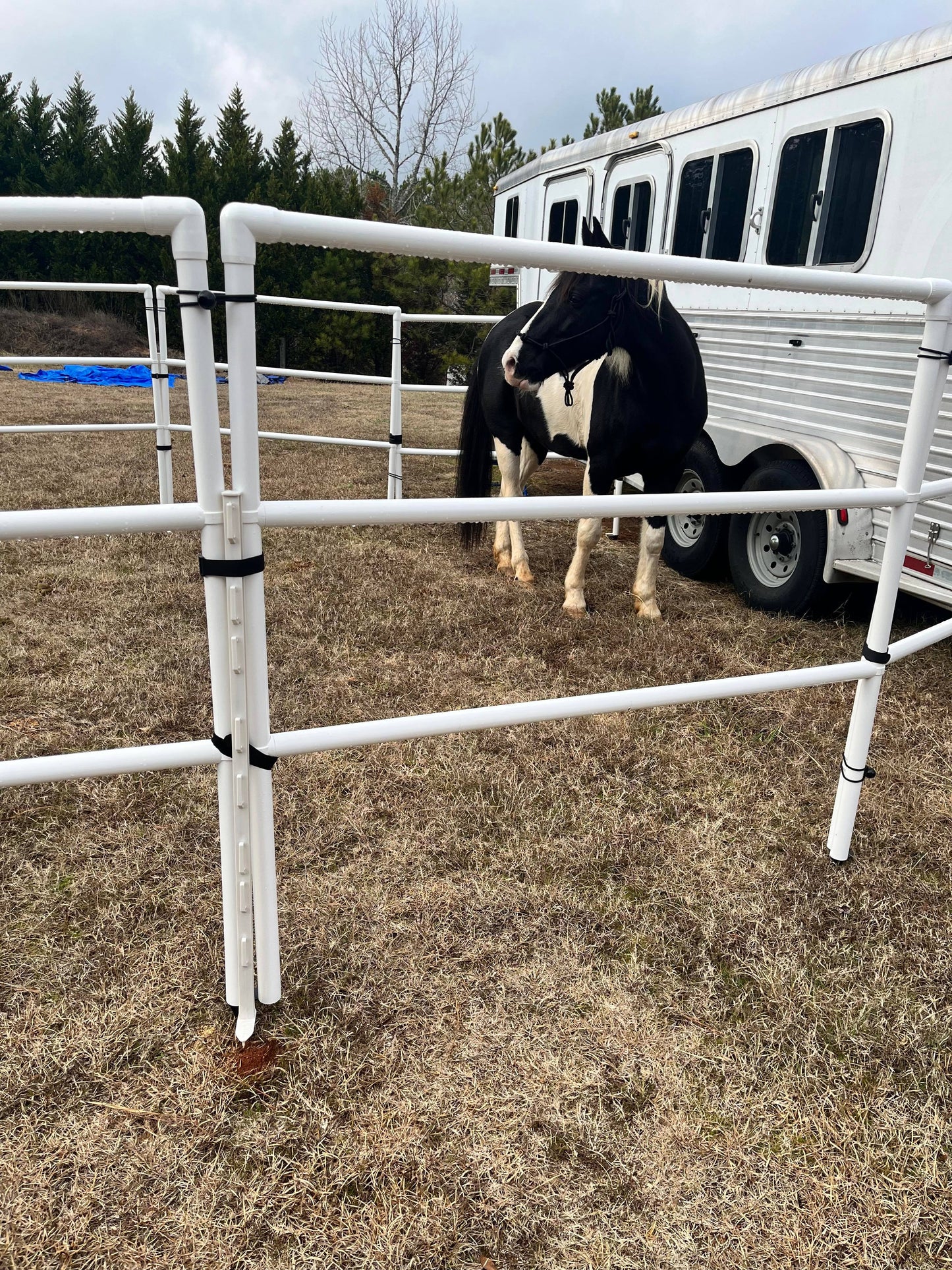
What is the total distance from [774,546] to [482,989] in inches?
120

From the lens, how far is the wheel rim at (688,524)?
480 centimetres

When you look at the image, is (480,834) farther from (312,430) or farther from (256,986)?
→ (312,430)

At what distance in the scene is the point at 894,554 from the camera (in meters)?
1.90

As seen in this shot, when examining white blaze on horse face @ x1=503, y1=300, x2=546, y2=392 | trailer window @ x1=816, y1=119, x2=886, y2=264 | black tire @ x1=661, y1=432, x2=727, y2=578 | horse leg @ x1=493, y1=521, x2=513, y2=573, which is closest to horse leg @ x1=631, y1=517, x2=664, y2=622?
black tire @ x1=661, y1=432, x2=727, y2=578

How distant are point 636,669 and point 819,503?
1.86m

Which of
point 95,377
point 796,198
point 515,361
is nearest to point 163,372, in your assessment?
point 515,361

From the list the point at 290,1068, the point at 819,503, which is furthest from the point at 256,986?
the point at 819,503

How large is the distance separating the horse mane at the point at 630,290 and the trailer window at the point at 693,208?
4.98 ft

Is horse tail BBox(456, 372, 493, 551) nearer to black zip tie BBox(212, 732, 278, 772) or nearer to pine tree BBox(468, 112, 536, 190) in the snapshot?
black zip tie BBox(212, 732, 278, 772)

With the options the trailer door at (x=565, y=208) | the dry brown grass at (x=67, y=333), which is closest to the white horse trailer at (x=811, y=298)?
the trailer door at (x=565, y=208)

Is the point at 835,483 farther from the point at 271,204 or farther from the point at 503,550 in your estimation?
the point at 271,204

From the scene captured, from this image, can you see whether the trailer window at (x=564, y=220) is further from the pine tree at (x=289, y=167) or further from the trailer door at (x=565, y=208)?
the pine tree at (x=289, y=167)

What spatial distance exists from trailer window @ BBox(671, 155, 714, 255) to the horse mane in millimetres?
1518

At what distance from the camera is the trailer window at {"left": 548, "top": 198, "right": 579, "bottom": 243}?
6.54 meters
